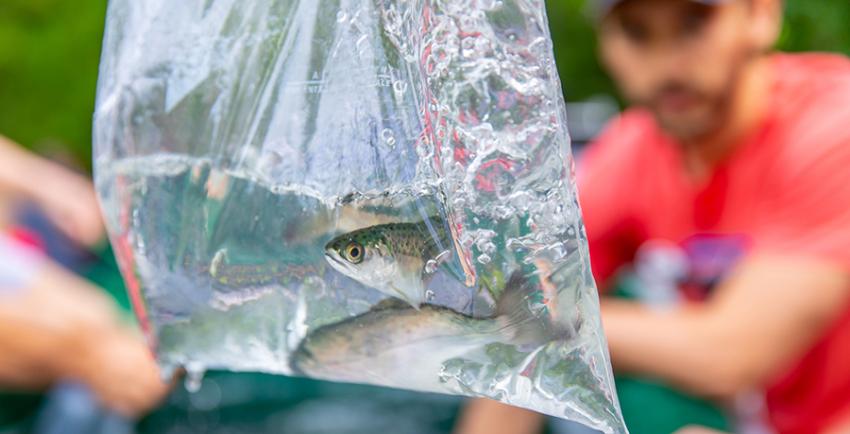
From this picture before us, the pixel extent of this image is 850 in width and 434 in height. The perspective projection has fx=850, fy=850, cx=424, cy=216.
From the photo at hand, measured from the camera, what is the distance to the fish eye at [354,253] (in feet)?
2.05

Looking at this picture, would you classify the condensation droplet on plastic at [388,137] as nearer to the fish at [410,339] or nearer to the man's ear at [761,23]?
the fish at [410,339]

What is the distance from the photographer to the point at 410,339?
25.4 inches

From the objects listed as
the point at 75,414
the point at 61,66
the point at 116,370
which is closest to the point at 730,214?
the point at 116,370

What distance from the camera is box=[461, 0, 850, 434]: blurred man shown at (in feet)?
4.44

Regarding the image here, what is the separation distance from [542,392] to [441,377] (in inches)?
3.1

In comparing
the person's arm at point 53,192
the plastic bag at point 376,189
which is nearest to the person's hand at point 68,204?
the person's arm at point 53,192

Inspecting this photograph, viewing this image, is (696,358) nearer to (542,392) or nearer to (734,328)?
(734,328)

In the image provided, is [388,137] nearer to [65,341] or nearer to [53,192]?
[65,341]

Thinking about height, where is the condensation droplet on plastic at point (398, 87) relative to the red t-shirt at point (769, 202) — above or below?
above

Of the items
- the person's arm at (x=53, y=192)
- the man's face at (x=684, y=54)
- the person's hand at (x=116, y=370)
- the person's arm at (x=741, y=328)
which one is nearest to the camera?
the person's arm at (x=741, y=328)

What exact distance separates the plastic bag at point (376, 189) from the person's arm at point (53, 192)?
196 cm

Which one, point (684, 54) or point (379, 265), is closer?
point (379, 265)

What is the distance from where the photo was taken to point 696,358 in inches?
54.5

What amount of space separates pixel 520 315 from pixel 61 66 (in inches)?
146
